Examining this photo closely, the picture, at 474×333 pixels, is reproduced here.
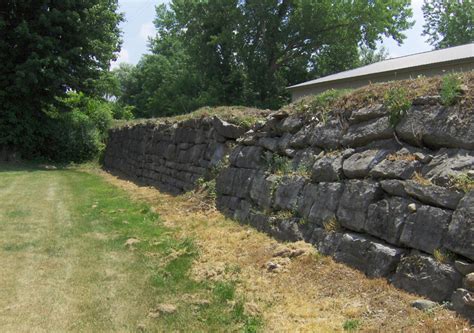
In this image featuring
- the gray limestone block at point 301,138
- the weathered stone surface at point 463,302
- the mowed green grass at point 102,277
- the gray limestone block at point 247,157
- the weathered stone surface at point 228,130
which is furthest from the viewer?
the weathered stone surface at point 228,130

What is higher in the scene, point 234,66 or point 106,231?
point 234,66

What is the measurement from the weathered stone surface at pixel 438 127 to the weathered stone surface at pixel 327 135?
1.19 metres

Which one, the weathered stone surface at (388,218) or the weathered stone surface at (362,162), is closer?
the weathered stone surface at (388,218)

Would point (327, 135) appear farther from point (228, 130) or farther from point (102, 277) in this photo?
point (228, 130)

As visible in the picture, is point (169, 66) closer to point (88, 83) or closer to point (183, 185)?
point (88, 83)

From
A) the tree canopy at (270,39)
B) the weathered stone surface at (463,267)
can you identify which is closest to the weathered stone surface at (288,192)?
the weathered stone surface at (463,267)

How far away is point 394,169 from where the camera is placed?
18.0ft

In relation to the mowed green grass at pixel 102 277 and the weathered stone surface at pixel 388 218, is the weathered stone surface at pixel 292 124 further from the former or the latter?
the weathered stone surface at pixel 388 218

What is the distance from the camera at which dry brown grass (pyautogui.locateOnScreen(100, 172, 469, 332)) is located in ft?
14.0

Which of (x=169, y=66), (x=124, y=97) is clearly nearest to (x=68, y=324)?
(x=169, y=66)

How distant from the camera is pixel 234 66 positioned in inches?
1448

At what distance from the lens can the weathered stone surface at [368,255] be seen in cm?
504

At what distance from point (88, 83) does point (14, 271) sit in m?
17.7

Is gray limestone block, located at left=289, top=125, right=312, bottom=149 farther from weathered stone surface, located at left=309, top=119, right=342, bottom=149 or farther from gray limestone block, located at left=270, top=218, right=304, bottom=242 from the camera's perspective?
gray limestone block, located at left=270, top=218, right=304, bottom=242
